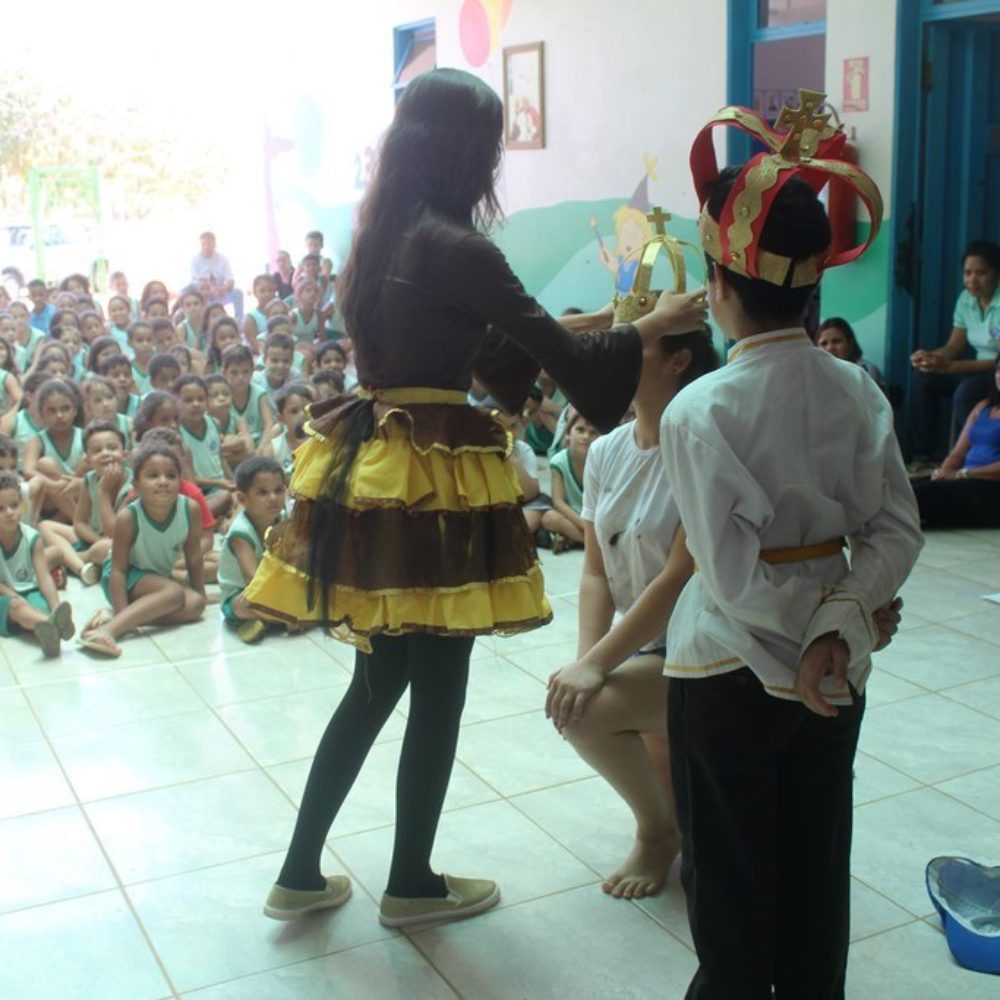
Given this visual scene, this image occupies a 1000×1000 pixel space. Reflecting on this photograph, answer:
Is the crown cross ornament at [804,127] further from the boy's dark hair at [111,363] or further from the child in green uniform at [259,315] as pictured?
the child in green uniform at [259,315]

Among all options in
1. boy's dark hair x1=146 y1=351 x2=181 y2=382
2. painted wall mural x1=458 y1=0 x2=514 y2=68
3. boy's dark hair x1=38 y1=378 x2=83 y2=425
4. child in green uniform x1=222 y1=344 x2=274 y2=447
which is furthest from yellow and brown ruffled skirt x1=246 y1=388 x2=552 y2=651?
painted wall mural x1=458 y1=0 x2=514 y2=68

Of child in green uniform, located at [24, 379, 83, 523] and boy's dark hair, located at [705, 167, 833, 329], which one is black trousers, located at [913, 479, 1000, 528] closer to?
child in green uniform, located at [24, 379, 83, 523]

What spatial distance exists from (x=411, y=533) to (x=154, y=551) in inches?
91.7

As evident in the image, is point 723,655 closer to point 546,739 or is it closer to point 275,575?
point 275,575

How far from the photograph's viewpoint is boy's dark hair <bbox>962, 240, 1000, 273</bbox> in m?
5.73

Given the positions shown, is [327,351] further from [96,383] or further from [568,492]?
[568,492]

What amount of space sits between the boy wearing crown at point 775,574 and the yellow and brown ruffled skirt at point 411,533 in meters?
0.46

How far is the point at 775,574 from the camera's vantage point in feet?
5.08

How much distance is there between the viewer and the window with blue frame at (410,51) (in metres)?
9.52

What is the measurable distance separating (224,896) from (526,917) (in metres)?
0.54

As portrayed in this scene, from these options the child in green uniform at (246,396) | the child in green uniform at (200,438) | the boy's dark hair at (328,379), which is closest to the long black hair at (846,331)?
the boy's dark hair at (328,379)

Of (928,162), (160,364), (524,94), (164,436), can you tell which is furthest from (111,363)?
(928,162)

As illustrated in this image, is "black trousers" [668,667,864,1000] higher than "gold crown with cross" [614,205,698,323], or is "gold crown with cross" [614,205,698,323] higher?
"gold crown with cross" [614,205,698,323]

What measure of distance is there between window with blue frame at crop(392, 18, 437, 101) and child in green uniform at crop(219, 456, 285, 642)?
6.04m
